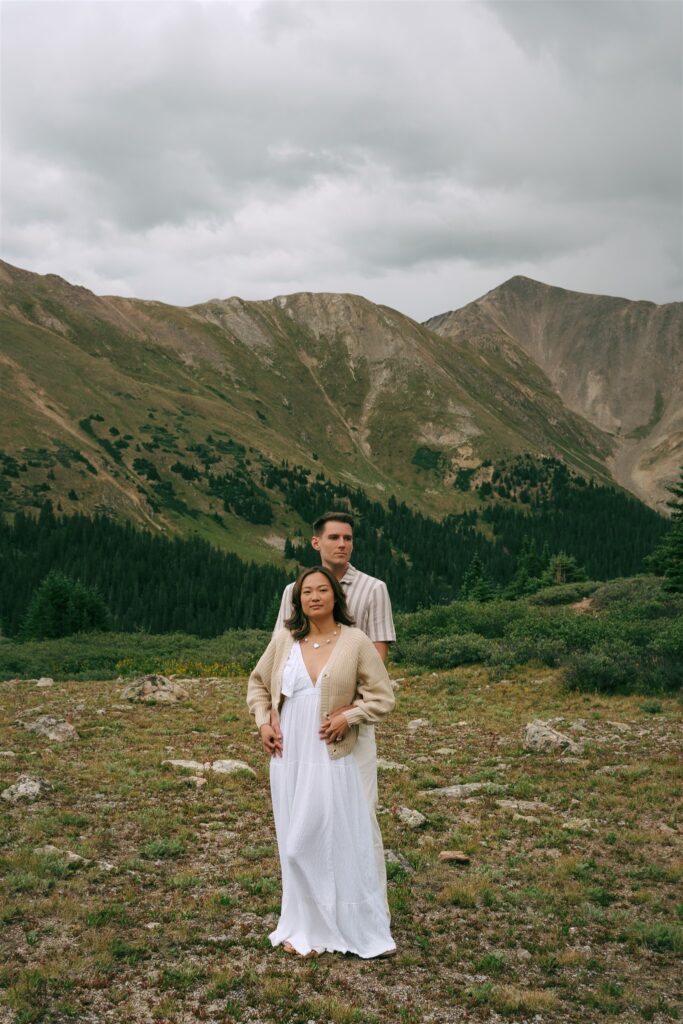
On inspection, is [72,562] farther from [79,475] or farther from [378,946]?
[378,946]

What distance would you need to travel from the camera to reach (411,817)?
11.0m

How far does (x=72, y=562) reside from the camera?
110750 millimetres

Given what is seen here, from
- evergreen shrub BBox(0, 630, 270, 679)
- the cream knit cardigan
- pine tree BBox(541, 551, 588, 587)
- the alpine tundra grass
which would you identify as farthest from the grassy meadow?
pine tree BBox(541, 551, 588, 587)

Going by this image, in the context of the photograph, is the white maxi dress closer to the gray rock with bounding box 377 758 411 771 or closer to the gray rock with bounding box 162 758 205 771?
the gray rock with bounding box 377 758 411 771

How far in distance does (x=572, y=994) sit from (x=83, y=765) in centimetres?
1032

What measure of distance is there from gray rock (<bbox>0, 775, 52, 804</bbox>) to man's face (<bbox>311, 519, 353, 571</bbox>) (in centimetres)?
754

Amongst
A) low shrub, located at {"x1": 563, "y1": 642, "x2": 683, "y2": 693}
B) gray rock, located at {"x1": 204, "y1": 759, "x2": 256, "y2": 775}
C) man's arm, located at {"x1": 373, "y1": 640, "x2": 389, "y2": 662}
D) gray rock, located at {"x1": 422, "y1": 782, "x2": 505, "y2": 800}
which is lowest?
gray rock, located at {"x1": 204, "y1": 759, "x2": 256, "y2": 775}

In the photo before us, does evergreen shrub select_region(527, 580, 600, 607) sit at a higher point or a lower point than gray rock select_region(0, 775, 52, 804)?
higher

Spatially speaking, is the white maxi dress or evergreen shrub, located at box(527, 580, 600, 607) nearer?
the white maxi dress

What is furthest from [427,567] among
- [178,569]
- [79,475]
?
[79,475]

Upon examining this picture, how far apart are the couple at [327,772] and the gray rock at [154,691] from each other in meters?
15.4

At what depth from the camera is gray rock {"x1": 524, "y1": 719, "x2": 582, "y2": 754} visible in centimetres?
1502

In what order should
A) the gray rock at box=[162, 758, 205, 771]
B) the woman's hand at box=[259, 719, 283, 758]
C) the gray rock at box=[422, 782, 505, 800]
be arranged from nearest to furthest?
the woman's hand at box=[259, 719, 283, 758] → the gray rock at box=[422, 782, 505, 800] → the gray rock at box=[162, 758, 205, 771]

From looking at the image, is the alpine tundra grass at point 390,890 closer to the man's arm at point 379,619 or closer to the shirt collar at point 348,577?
the man's arm at point 379,619
